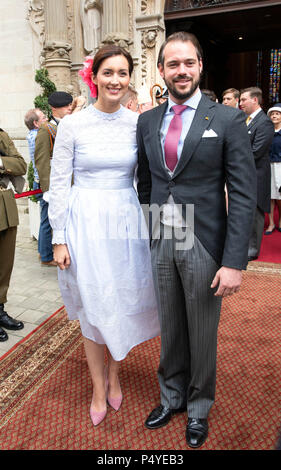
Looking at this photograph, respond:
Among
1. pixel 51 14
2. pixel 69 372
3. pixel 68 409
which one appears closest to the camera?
pixel 68 409

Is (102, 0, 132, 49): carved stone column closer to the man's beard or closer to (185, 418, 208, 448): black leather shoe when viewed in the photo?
the man's beard

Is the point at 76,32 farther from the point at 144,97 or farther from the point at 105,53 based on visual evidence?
the point at 105,53

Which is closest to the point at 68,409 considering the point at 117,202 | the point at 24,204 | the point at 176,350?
the point at 176,350

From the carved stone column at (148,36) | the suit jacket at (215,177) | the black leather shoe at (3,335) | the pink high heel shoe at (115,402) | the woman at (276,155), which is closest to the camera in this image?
the suit jacket at (215,177)

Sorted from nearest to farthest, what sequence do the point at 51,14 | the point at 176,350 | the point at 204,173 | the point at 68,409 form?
the point at 204,173
the point at 176,350
the point at 68,409
the point at 51,14

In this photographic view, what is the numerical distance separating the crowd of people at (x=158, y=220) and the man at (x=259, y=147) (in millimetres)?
2382

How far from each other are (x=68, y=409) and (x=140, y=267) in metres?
0.90

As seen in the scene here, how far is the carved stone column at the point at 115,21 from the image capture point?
6.39 meters

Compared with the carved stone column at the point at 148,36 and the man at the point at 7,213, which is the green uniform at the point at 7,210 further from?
the carved stone column at the point at 148,36

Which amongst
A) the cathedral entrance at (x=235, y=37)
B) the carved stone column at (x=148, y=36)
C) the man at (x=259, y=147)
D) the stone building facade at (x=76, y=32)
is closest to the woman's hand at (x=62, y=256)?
the man at (x=259, y=147)

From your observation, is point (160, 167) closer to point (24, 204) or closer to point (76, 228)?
point (76, 228)

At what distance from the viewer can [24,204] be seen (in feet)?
25.1

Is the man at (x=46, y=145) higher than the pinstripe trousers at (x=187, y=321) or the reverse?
higher

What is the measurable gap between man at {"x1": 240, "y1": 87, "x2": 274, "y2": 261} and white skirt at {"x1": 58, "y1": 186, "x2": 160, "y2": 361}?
2464 millimetres
